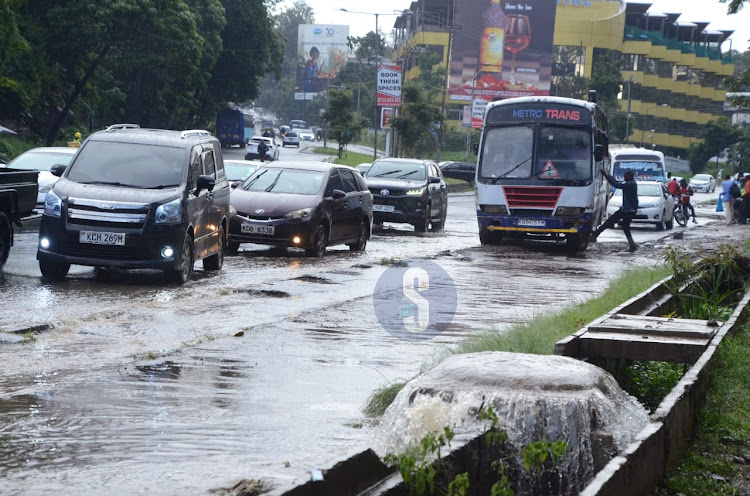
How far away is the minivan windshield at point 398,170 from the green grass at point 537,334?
43.8ft

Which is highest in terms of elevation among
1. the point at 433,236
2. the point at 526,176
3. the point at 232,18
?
the point at 232,18

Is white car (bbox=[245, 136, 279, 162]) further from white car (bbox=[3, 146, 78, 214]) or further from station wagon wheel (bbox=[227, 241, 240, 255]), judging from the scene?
station wagon wheel (bbox=[227, 241, 240, 255])

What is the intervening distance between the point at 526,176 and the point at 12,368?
15866 millimetres

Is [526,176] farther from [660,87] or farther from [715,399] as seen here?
[660,87]

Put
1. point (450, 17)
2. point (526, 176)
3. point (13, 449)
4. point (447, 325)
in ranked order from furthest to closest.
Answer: point (450, 17) → point (526, 176) → point (447, 325) → point (13, 449)

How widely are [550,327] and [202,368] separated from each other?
3320mm

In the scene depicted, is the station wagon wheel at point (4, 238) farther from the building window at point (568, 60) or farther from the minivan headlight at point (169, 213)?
the building window at point (568, 60)

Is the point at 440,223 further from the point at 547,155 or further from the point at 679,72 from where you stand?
the point at 679,72

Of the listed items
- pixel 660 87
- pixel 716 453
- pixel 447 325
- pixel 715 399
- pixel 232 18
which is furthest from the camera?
pixel 660 87

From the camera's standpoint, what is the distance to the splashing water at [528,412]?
545 centimetres

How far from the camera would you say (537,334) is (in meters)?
8.87

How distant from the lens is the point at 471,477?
5.13 meters

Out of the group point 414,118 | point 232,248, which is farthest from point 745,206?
point 414,118

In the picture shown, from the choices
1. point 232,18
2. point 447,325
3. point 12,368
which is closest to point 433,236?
point 447,325
